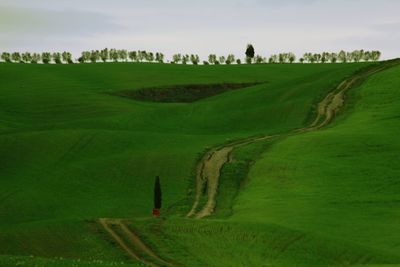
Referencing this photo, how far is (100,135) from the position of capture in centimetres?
7606

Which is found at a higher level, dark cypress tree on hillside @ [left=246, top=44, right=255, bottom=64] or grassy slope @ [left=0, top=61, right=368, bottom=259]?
dark cypress tree on hillside @ [left=246, top=44, right=255, bottom=64]

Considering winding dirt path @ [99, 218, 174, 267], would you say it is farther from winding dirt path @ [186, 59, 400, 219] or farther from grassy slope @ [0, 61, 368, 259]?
winding dirt path @ [186, 59, 400, 219]

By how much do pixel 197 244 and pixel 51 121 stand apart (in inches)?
2277

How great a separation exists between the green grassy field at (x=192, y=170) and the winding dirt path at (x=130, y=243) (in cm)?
57

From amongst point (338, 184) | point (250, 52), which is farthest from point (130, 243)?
point (250, 52)

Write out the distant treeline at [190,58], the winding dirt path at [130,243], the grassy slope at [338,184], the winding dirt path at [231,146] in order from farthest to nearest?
1. the distant treeline at [190,58]
2. the winding dirt path at [231,146]
3. the grassy slope at [338,184]
4. the winding dirt path at [130,243]

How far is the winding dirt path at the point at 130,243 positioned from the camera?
119 ft

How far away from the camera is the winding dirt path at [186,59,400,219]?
5603cm

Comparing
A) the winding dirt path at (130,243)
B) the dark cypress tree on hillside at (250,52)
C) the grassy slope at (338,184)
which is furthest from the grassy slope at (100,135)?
the dark cypress tree on hillside at (250,52)

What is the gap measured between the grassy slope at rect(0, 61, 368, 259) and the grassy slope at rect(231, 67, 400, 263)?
6.24m

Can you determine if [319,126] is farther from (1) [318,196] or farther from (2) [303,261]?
(2) [303,261]

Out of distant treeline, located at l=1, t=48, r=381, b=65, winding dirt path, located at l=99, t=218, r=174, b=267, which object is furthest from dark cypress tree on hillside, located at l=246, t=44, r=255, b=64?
winding dirt path, located at l=99, t=218, r=174, b=267

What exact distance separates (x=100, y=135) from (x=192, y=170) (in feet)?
48.4

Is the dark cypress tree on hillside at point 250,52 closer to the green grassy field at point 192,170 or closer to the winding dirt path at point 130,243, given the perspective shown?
the green grassy field at point 192,170
